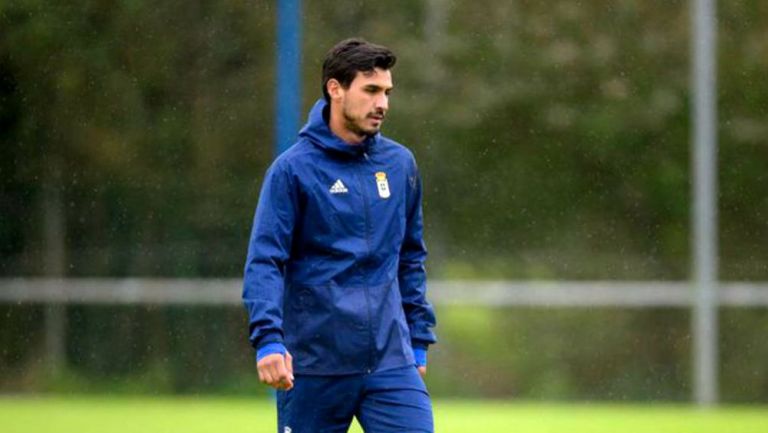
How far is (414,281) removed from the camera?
4.75 m

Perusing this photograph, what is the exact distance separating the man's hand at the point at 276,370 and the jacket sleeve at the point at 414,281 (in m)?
0.52

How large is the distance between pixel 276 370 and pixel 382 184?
59 centimetres

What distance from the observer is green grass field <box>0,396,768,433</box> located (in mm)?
8906

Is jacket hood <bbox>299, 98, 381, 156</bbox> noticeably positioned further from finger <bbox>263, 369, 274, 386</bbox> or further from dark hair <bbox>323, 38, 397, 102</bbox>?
finger <bbox>263, 369, 274, 386</bbox>

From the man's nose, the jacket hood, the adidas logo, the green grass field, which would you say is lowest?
the green grass field

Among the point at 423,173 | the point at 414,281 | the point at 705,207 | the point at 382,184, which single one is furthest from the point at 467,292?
the point at 382,184

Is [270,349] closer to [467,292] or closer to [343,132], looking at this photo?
[343,132]

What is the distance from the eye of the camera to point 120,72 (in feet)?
35.7

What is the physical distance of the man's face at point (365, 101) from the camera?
4.55 meters

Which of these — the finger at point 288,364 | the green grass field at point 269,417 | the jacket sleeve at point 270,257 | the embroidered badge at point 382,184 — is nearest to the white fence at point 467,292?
the green grass field at point 269,417

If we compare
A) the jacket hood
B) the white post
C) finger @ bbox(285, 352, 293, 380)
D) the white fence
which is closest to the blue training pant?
finger @ bbox(285, 352, 293, 380)

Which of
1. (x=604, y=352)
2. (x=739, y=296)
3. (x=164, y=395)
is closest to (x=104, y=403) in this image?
(x=164, y=395)

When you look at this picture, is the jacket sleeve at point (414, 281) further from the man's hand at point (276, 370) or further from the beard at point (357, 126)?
the man's hand at point (276, 370)

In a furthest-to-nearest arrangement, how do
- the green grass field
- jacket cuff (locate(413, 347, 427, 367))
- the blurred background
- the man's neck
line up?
the blurred background < the green grass field < jacket cuff (locate(413, 347, 427, 367)) < the man's neck
